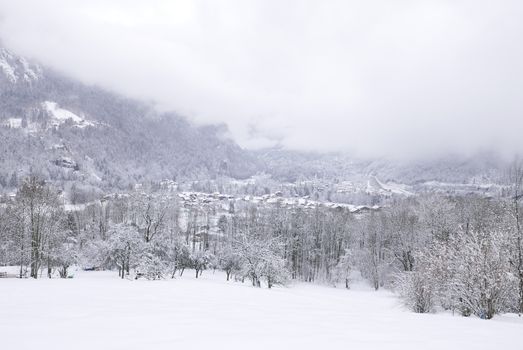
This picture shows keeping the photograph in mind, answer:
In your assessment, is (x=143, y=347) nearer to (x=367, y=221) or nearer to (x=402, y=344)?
(x=402, y=344)

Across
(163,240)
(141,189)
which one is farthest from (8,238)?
(163,240)

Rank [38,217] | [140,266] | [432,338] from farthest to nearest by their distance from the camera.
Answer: [38,217] → [140,266] → [432,338]

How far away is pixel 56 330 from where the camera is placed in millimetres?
7430

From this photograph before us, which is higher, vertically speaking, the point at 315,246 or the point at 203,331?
the point at 203,331

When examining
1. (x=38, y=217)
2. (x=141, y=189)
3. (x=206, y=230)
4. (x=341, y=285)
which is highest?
(x=141, y=189)

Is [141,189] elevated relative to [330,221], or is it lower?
A: elevated

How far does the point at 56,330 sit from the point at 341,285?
65.4m

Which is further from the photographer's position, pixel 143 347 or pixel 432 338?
pixel 432 338

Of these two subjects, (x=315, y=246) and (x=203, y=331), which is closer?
(x=203, y=331)

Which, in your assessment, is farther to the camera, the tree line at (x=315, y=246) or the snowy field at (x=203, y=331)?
the tree line at (x=315, y=246)

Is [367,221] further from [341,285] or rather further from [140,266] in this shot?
[140,266]

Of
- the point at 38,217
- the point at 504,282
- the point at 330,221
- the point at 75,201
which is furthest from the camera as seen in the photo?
the point at 75,201

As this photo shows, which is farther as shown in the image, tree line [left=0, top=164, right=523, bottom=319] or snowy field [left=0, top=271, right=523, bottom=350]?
tree line [left=0, top=164, right=523, bottom=319]

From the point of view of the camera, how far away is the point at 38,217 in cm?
3350
